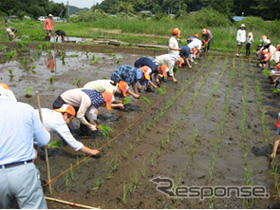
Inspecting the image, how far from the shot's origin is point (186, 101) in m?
7.28

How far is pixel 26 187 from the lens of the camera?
214 cm

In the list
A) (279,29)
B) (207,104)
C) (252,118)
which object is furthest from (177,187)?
(279,29)

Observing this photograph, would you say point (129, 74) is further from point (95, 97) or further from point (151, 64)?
point (151, 64)

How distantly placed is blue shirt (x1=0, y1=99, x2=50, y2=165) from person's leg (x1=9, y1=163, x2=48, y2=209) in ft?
0.29

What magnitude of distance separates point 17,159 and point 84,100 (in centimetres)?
239

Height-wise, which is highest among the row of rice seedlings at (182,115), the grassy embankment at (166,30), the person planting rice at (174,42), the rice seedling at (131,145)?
the grassy embankment at (166,30)

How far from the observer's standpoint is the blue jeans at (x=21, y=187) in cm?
209

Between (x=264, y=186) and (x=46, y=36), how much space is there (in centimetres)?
1610

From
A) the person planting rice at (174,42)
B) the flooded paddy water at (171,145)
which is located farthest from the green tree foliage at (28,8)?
the flooded paddy water at (171,145)

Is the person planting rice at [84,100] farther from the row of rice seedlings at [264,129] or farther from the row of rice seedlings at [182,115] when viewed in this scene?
the row of rice seedlings at [264,129]

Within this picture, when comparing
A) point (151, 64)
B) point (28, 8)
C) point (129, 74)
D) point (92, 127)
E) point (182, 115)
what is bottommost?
point (182, 115)

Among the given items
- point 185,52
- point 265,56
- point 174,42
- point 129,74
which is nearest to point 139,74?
point 129,74

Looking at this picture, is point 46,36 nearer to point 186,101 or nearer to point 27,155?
point 186,101

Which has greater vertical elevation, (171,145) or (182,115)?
(182,115)
